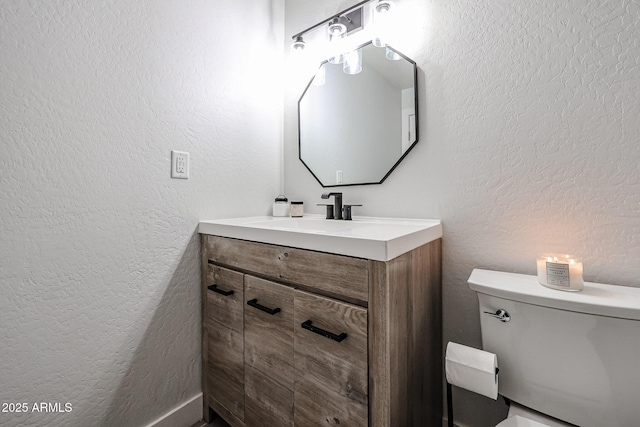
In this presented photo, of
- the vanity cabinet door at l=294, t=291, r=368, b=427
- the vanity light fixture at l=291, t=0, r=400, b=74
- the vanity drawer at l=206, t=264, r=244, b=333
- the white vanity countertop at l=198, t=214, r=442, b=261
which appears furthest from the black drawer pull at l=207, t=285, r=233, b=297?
the vanity light fixture at l=291, t=0, r=400, b=74

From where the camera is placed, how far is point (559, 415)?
76 centimetres

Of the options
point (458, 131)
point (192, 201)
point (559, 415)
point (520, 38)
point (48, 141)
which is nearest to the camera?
point (559, 415)

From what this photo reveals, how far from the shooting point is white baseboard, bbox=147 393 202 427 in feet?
3.76

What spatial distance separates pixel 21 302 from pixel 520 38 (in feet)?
6.14

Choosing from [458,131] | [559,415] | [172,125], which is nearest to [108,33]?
[172,125]

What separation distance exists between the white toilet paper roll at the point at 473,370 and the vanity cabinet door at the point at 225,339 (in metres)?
0.75

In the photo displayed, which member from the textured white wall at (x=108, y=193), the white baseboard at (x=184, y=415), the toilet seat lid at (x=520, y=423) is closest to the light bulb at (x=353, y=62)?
the textured white wall at (x=108, y=193)

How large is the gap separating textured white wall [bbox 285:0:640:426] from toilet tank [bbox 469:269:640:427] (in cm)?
20

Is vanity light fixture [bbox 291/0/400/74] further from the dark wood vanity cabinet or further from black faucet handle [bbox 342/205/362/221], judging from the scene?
the dark wood vanity cabinet

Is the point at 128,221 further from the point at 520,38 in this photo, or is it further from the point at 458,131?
the point at 520,38

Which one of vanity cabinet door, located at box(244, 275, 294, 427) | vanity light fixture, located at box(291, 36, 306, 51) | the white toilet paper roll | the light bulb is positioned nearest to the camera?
the white toilet paper roll

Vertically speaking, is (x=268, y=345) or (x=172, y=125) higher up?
(x=172, y=125)

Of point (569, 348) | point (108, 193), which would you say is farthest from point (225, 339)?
point (569, 348)

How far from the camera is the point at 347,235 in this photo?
2.59 feet
